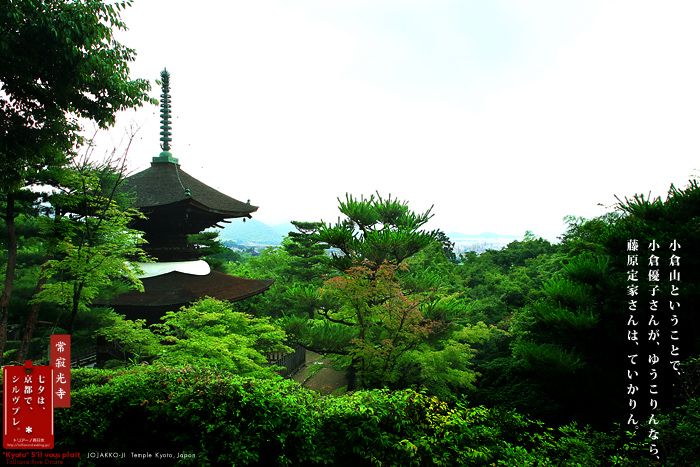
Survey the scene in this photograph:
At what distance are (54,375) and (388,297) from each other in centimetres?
639

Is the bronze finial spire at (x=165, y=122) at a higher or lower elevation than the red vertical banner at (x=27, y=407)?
higher

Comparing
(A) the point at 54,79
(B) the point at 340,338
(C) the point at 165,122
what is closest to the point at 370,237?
(B) the point at 340,338

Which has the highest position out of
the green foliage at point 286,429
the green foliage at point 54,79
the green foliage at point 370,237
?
the green foliage at point 54,79

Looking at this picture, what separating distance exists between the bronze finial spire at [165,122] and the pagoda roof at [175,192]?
209 millimetres

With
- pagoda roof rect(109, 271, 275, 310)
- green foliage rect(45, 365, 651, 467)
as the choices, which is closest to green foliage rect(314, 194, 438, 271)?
pagoda roof rect(109, 271, 275, 310)

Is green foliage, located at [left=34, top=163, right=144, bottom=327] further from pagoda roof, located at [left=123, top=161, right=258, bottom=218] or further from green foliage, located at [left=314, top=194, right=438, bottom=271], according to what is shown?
green foliage, located at [left=314, top=194, right=438, bottom=271]

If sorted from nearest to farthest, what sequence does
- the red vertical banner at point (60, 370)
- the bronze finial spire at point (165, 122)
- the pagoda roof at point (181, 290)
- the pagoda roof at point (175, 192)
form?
the red vertical banner at point (60, 370), the pagoda roof at point (181, 290), the pagoda roof at point (175, 192), the bronze finial spire at point (165, 122)

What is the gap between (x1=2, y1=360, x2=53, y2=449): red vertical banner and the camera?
12.4 ft

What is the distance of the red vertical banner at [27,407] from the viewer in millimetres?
3789

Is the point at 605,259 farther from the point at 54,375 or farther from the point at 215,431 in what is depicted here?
the point at 54,375

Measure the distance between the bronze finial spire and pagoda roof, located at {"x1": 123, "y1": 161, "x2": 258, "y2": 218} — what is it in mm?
209

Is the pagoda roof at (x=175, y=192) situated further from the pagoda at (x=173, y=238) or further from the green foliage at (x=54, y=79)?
Result: the green foliage at (x=54, y=79)

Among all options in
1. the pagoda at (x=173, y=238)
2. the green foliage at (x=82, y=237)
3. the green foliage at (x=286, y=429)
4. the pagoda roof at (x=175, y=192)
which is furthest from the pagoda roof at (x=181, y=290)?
the green foliage at (x=286, y=429)

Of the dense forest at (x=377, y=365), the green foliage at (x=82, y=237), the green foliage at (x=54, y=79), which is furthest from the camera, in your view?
the green foliage at (x=82, y=237)
